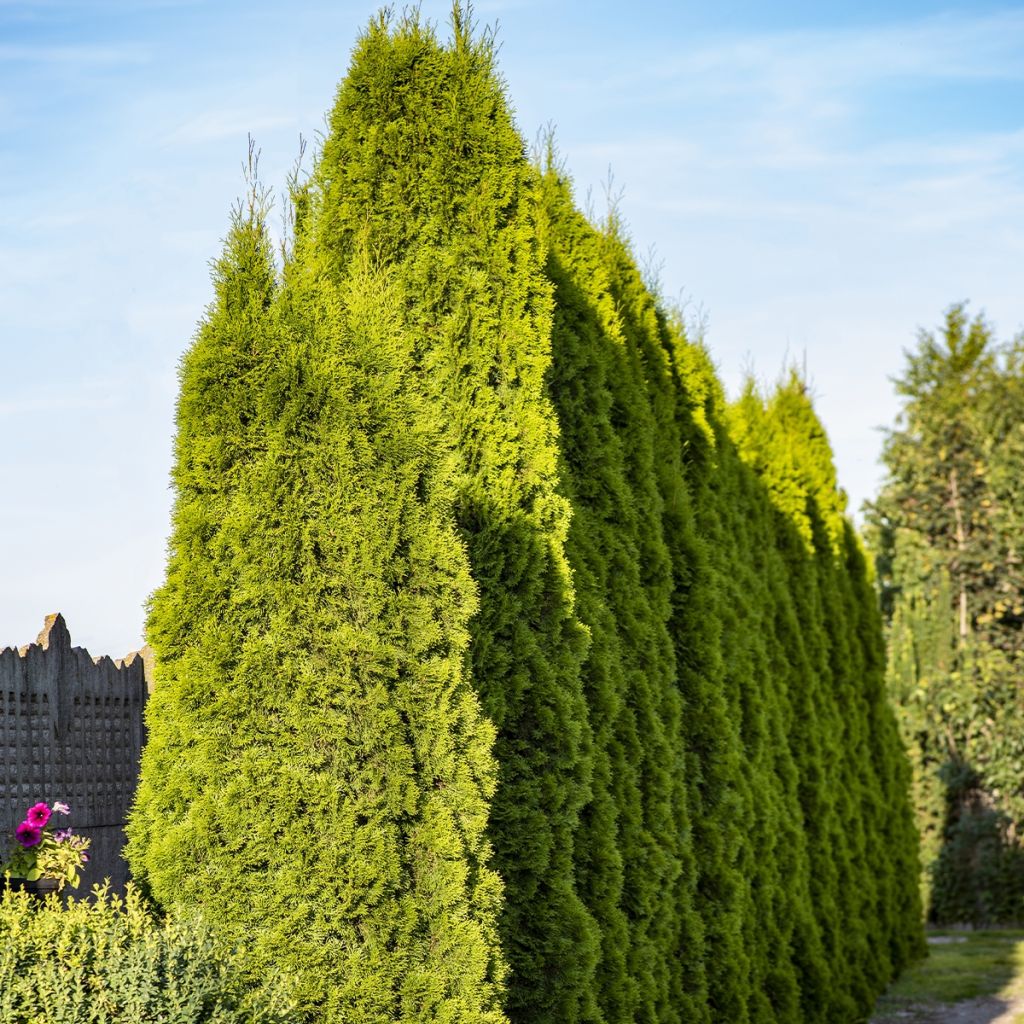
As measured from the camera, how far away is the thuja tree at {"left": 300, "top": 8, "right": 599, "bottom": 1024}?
5734 millimetres

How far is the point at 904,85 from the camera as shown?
8555 millimetres

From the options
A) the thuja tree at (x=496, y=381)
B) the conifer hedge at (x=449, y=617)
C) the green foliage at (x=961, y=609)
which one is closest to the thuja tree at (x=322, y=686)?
the conifer hedge at (x=449, y=617)

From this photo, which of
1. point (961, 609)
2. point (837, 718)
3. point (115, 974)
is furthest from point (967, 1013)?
point (115, 974)

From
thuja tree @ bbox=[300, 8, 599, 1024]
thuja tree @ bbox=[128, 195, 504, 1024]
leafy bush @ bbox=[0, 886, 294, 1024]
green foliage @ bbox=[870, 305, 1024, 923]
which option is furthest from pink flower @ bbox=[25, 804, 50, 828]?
green foliage @ bbox=[870, 305, 1024, 923]

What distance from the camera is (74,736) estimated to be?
5699 millimetres

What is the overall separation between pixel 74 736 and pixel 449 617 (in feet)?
6.40

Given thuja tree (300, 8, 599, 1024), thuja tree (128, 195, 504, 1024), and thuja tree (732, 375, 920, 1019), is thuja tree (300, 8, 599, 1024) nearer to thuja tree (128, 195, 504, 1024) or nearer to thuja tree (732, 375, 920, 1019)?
thuja tree (128, 195, 504, 1024)

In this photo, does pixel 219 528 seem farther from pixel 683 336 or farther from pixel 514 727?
pixel 683 336

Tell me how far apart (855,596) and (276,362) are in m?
11.0

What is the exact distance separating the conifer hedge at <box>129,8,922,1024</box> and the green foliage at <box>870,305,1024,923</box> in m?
10.1

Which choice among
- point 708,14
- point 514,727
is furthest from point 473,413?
point 708,14

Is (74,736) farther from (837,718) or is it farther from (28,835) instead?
(837,718)

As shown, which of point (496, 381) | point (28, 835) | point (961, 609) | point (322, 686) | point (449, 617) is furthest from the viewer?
point (961, 609)

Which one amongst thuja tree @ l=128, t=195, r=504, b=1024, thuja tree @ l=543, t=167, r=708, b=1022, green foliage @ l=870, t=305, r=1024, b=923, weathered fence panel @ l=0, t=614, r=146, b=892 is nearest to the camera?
thuja tree @ l=128, t=195, r=504, b=1024
